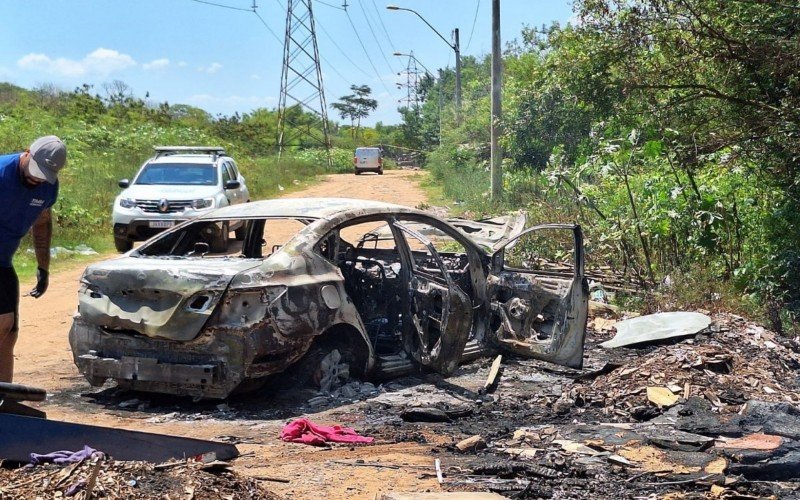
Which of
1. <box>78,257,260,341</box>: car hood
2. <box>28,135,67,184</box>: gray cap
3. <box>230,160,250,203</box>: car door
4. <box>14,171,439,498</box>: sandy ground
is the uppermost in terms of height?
<box>28,135,67,184</box>: gray cap

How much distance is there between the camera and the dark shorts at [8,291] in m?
5.62

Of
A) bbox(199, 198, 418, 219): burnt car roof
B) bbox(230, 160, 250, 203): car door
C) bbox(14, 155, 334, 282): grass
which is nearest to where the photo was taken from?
bbox(199, 198, 418, 219): burnt car roof

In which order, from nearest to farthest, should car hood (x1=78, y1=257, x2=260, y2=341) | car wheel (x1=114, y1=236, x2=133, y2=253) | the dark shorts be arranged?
1. the dark shorts
2. car hood (x1=78, y1=257, x2=260, y2=341)
3. car wheel (x1=114, y1=236, x2=133, y2=253)

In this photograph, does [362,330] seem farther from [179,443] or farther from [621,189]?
[621,189]

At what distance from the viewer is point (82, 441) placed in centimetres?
441

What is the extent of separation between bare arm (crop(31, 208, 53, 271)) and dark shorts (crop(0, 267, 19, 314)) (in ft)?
1.04

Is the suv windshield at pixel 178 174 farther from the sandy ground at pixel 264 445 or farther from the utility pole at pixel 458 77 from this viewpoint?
the utility pole at pixel 458 77

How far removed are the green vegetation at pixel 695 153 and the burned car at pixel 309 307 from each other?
342cm

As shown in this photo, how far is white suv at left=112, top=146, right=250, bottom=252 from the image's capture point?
53.7 ft

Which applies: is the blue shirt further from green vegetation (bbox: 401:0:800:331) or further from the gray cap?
green vegetation (bbox: 401:0:800:331)

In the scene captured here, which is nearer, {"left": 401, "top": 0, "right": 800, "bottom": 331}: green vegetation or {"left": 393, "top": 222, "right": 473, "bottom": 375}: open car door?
{"left": 393, "top": 222, "right": 473, "bottom": 375}: open car door

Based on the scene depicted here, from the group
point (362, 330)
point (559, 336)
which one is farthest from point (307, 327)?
point (559, 336)

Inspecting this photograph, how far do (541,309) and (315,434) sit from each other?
9.56ft

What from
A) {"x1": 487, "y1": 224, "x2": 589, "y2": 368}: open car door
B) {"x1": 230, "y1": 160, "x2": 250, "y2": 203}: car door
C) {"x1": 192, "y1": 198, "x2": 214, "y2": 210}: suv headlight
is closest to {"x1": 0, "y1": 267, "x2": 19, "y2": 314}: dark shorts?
{"x1": 487, "y1": 224, "x2": 589, "y2": 368}: open car door
